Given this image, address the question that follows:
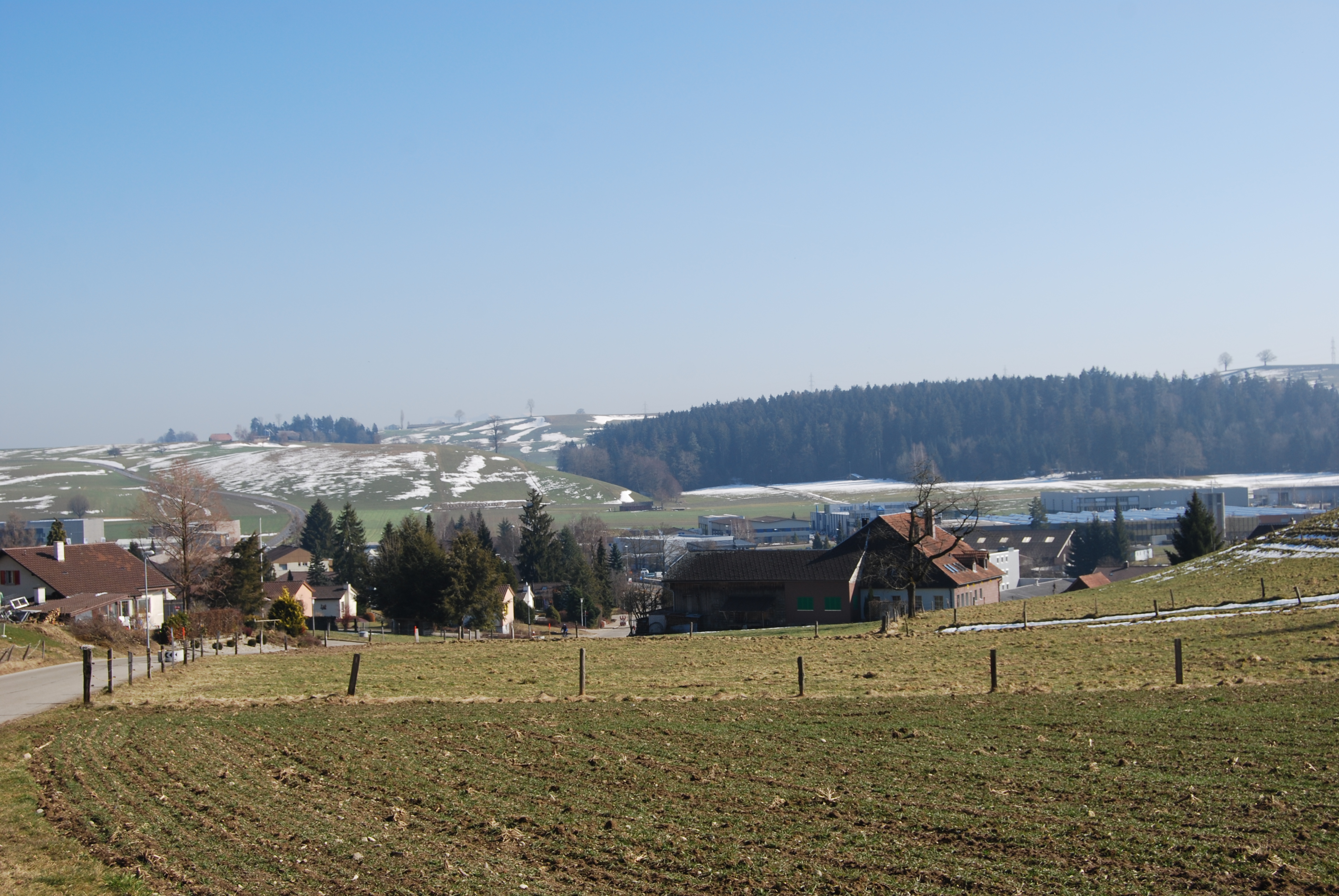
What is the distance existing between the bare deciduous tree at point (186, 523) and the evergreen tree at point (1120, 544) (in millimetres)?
82581

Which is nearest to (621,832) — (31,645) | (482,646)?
(482,646)

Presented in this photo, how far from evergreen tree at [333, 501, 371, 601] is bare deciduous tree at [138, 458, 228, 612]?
66.7ft

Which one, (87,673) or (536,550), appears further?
(536,550)

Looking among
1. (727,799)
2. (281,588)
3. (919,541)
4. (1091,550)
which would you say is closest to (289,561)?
(281,588)

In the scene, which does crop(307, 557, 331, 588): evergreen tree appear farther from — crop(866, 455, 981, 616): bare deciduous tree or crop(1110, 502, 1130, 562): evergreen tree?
crop(1110, 502, 1130, 562): evergreen tree

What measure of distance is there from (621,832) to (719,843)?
42.6 inches

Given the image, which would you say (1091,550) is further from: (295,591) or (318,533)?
(318,533)

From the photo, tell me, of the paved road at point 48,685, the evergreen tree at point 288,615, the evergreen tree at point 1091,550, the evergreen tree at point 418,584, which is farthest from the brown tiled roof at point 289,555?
the evergreen tree at point 1091,550

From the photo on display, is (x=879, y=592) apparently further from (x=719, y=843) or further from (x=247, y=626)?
(x=719, y=843)

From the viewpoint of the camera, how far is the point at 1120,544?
348 feet

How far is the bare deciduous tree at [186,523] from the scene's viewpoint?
2250 inches

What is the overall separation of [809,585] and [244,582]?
32.7 meters

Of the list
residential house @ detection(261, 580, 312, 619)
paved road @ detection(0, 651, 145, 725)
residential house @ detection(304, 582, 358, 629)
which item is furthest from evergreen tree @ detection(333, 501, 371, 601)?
paved road @ detection(0, 651, 145, 725)

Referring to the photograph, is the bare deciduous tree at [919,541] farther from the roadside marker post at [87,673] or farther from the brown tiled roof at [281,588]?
the brown tiled roof at [281,588]
